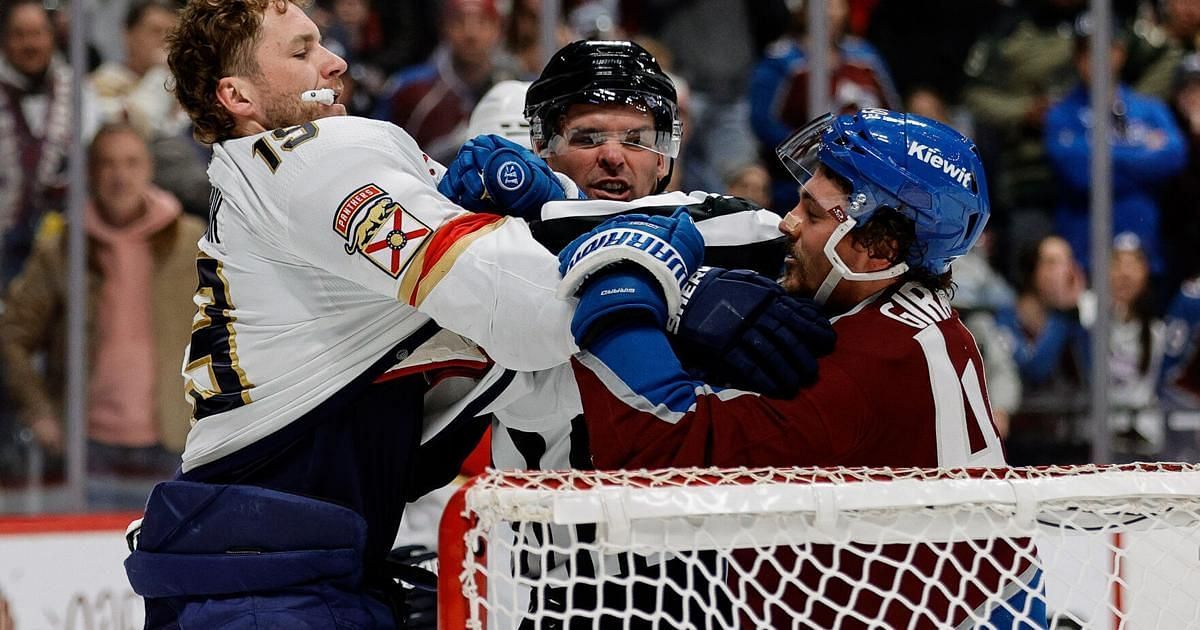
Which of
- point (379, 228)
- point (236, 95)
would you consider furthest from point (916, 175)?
point (236, 95)

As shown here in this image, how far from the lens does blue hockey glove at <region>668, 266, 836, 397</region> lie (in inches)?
70.4

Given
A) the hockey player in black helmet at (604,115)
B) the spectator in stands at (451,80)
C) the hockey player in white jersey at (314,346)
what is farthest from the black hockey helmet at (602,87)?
the spectator in stands at (451,80)

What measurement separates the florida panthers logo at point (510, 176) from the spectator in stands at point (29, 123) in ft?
10.3

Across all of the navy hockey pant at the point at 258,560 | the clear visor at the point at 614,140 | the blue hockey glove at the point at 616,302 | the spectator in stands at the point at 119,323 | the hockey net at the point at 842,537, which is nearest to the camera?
the hockey net at the point at 842,537

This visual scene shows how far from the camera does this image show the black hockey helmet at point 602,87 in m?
2.18

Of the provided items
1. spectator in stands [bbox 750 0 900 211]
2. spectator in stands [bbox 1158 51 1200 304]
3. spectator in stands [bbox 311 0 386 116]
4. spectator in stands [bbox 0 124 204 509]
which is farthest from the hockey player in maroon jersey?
spectator in stands [bbox 1158 51 1200 304]

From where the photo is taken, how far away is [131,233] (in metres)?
4.73

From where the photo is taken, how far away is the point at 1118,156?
538 centimetres

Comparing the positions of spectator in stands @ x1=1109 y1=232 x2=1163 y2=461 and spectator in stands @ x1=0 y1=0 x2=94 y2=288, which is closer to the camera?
spectator in stands @ x1=0 y1=0 x2=94 y2=288

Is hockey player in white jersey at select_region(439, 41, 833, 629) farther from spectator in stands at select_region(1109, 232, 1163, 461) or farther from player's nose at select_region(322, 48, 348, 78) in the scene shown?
spectator in stands at select_region(1109, 232, 1163, 461)

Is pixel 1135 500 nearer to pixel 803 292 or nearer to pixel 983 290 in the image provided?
pixel 803 292

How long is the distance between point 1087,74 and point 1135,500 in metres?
4.00

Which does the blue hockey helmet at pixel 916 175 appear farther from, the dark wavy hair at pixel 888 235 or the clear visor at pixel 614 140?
the clear visor at pixel 614 140

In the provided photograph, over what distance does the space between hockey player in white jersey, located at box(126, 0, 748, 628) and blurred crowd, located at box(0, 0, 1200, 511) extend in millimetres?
2734
